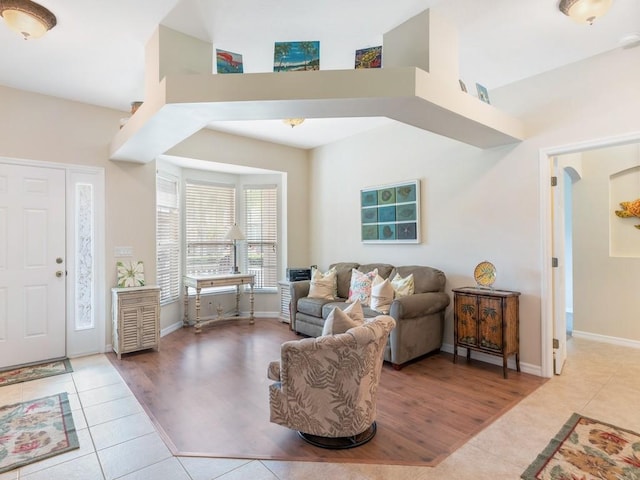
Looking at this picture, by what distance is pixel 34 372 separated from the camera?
3514 millimetres

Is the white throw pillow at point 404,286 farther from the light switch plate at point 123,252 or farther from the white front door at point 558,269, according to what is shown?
the light switch plate at point 123,252

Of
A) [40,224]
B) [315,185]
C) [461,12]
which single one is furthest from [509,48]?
[40,224]

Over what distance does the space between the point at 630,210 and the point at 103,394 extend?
20.3ft

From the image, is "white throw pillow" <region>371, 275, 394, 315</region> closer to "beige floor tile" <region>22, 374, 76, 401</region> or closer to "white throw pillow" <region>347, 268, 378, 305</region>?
"white throw pillow" <region>347, 268, 378, 305</region>

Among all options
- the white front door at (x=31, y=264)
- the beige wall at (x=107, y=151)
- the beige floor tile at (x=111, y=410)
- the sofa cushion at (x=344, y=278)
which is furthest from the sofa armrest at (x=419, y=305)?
the white front door at (x=31, y=264)

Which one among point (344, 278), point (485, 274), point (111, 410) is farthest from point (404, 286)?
point (111, 410)

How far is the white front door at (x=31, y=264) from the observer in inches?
143

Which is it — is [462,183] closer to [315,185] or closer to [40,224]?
[315,185]

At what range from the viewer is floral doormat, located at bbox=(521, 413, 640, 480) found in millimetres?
1940

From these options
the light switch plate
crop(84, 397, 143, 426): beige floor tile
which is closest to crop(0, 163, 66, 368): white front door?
the light switch plate

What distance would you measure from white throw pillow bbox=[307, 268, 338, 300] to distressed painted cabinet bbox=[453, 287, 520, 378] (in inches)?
66.7

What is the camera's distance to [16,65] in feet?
10.4

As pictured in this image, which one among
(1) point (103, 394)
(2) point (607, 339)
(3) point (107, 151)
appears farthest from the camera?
(2) point (607, 339)

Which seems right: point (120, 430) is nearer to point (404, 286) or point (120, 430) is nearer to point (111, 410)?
point (111, 410)
